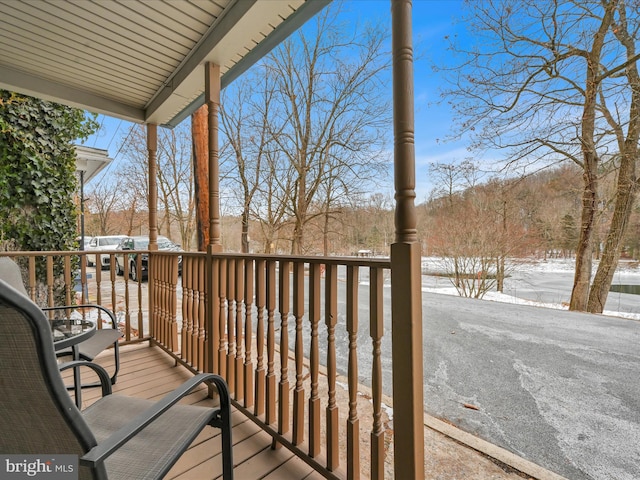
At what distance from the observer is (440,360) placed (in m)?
3.19

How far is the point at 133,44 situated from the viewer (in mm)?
2117

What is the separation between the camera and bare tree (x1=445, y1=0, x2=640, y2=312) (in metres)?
4.76

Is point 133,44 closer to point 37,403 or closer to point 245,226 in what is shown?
point 37,403

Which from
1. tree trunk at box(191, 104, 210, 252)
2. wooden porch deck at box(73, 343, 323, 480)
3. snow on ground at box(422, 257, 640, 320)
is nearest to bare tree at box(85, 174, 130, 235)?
tree trunk at box(191, 104, 210, 252)

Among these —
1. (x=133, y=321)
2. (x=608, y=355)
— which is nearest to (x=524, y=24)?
(x=608, y=355)

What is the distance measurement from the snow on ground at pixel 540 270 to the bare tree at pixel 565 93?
21 centimetres

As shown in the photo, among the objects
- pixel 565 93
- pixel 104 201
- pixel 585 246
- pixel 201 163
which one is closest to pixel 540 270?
pixel 585 246

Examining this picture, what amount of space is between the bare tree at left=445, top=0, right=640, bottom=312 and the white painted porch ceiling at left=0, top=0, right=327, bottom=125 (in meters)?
5.81

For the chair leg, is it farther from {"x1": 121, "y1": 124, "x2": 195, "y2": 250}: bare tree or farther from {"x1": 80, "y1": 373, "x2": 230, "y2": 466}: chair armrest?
{"x1": 121, "y1": 124, "x2": 195, "y2": 250}: bare tree

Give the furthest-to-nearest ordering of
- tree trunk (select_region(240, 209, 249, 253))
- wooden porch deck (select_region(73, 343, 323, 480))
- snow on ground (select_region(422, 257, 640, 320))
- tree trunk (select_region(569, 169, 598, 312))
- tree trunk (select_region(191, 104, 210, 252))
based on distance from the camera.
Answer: tree trunk (select_region(240, 209, 249, 253)), tree trunk (select_region(569, 169, 598, 312)), snow on ground (select_region(422, 257, 640, 320)), tree trunk (select_region(191, 104, 210, 252)), wooden porch deck (select_region(73, 343, 323, 480))

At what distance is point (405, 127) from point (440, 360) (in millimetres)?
2924

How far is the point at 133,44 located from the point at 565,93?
6896 millimetres

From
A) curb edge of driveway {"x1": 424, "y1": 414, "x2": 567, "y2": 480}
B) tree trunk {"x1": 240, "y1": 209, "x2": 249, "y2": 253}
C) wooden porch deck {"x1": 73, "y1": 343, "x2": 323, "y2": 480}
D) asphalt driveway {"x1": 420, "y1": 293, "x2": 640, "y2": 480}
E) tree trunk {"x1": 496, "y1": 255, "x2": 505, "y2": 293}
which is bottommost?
asphalt driveway {"x1": 420, "y1": 293, "x2": 640, "y2": 480}

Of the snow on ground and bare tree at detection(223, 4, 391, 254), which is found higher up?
bare tree at detection(223, 4, 391, 254)
